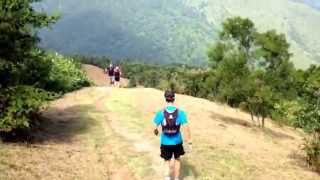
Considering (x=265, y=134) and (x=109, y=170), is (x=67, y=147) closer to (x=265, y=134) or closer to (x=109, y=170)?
(x=109, y=170)

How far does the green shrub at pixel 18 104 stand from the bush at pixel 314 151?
8742 mm

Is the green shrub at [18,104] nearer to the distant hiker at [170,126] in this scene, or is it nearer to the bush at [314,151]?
the distant hiker at [170,126]

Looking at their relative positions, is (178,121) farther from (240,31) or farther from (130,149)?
(240,31)

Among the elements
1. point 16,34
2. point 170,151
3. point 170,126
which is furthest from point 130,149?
point 170,126

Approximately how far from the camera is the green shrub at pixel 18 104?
750 inches

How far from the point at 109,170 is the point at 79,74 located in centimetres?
3079

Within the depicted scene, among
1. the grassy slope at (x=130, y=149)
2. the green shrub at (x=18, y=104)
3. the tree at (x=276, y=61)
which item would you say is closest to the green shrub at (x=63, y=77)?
the grassy slope at (x=130, y=149)

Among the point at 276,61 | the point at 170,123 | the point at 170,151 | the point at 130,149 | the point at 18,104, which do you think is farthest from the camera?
the point at 276,61

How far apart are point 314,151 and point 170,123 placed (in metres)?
9.78

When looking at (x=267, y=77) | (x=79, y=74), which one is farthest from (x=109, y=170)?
(x=79, y=74)

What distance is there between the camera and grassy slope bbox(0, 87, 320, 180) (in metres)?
17.7

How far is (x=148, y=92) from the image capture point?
3869 cm

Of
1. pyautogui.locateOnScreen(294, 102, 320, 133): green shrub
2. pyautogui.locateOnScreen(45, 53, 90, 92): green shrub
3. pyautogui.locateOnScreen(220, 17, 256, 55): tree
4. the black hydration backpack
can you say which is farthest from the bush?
pyautogui.locateOnScreen(45, 53, 90, 92): green shrub

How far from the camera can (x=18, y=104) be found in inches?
755
